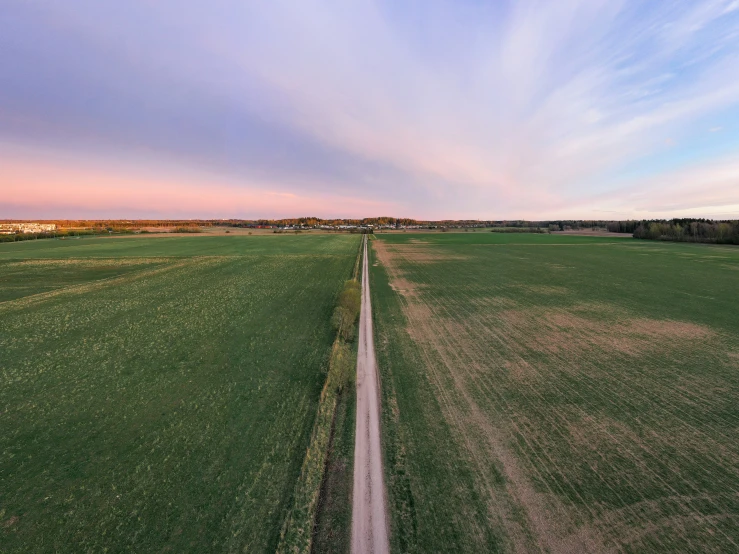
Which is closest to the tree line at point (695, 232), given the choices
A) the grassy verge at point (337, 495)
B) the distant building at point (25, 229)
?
the grassy verge at point (337, 495)

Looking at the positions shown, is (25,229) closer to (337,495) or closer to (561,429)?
(337,495)

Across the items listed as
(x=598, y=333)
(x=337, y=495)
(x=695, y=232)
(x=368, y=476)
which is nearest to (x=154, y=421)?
(x=337, y=495)

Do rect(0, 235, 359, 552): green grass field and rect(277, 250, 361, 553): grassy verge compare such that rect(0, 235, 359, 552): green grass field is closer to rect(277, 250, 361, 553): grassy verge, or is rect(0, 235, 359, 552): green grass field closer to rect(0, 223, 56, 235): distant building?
rect(277, 250, 361, 553): grassy verge

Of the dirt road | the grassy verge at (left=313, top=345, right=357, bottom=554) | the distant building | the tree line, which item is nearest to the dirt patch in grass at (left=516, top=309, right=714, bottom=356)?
the dirt road

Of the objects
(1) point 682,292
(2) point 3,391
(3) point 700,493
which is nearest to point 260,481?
(3) point 700,493

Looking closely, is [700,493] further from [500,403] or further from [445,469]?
[445,469]

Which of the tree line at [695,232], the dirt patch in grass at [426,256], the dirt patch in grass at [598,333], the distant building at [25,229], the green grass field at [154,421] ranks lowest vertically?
the green grass field at [154,421]

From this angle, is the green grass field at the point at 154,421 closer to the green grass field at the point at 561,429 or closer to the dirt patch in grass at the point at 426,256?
the green grass field at the point at 561,429

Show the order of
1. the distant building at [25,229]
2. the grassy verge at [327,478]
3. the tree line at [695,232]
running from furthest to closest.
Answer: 1. the distant building at [25,229]
2. the tree line at [695,232]
3. the grassy verge at [327,478]
